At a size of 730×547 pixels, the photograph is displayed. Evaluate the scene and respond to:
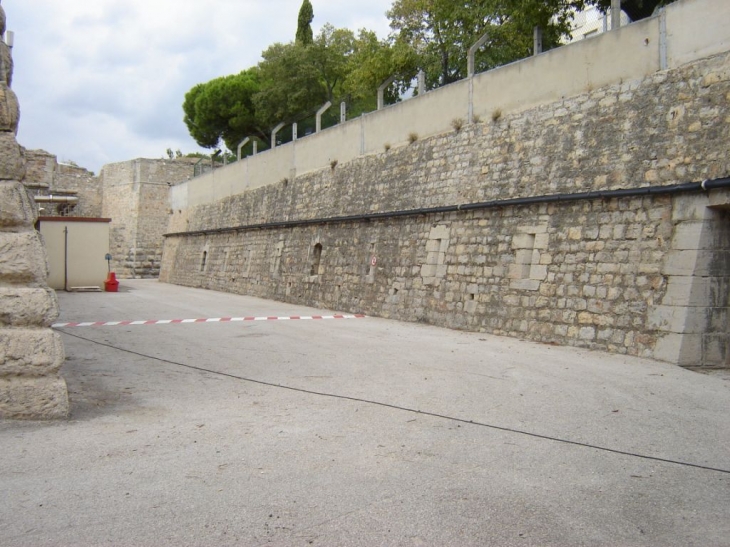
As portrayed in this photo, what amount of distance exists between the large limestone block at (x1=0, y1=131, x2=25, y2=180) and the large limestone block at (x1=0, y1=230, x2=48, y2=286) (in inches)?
19.5

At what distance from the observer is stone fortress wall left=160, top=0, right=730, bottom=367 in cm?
835

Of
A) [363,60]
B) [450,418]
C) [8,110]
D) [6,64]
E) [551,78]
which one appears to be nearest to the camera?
[8,110]

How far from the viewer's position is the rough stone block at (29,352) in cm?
492

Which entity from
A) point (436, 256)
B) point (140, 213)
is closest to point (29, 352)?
point (436, 256)

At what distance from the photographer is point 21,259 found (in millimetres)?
5074

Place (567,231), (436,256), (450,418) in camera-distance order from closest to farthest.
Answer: (450,418) < (567,231) < (436,256)

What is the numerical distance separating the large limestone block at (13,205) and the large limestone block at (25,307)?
566mm

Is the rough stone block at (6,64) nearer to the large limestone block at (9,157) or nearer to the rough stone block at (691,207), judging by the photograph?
the large limestone block at (9,157)

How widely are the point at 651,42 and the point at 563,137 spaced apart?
77.8 inches

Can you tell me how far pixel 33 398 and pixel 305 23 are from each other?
39.5 m

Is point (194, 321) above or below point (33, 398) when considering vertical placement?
below


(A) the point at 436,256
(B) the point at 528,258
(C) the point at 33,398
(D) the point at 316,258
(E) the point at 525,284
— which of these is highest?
(B) the point at 528,258

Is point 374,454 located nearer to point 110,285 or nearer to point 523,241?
point 523,241

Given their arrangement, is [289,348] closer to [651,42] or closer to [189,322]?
[189,322]
